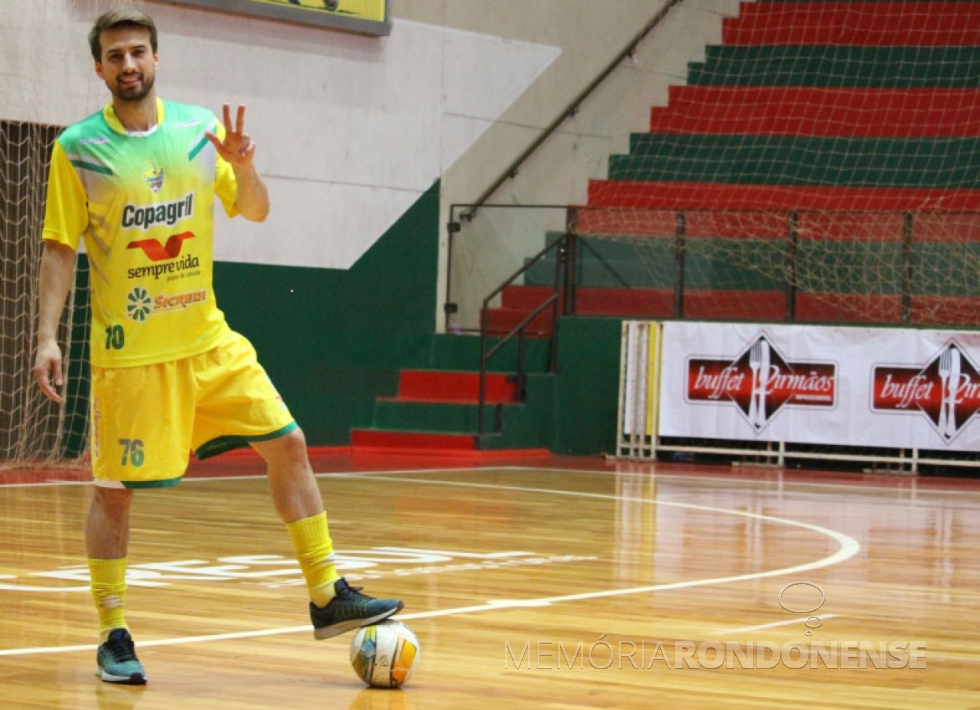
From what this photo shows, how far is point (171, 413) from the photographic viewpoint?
172 inches

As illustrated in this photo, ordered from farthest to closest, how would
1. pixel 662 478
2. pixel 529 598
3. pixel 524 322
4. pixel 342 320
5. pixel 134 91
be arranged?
1. pixel 524 322
2. pixel 342 320
3. pixel 662 478
4. pixel 529 598
5. pixel 134 91

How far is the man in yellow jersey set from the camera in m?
4.37

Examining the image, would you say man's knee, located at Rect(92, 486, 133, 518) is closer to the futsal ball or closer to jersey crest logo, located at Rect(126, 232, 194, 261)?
jersey crest logo, located at Rect(126, 232, 194, 261)

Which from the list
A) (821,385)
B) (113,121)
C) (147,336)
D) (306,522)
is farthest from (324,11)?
(306,522)

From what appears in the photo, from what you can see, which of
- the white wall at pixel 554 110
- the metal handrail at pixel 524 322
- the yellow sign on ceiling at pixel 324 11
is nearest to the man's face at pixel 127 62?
the yellow sign on ceiling at pixel 324 11

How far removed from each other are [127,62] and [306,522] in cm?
126

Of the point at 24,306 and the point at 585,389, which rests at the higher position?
the point at 24,306

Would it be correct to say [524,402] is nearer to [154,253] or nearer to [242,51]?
[242,51]

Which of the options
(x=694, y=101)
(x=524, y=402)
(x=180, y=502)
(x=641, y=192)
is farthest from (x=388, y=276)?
(x=180, y=502)

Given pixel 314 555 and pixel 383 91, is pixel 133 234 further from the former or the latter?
pixel 383 91

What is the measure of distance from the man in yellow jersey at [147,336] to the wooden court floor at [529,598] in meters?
0.35

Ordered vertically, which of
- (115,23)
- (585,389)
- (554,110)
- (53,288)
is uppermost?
(554,110)

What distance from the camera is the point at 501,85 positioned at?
15.8 metres

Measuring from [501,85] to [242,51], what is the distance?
3.24 meters
